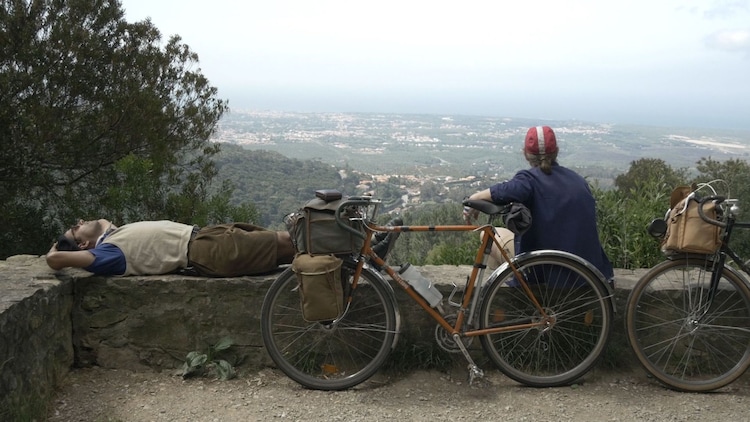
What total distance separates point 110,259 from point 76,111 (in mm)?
6775

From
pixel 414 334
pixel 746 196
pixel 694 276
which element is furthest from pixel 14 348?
pixel 746 196

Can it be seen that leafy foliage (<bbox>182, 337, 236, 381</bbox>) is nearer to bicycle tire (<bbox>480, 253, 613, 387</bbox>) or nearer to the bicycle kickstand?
the bicycle kickstand

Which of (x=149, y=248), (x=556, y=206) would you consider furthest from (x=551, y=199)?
(x=149, y=248)

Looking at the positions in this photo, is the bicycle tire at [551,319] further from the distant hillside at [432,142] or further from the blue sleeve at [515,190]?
the distant hillside at [432,142]

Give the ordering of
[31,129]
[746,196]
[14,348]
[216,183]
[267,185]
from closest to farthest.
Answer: [14,348] < [746,196] < [31,129] < [216,183] < [267,185]

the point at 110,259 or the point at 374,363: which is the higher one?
the point at 110,259

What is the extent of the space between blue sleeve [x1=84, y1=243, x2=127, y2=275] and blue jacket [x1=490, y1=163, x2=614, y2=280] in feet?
6.63

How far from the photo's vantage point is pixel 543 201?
343 centimetres

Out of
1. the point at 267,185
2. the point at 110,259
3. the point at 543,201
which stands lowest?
the point at 267,185

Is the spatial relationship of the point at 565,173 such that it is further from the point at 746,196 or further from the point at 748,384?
the point at 746,196

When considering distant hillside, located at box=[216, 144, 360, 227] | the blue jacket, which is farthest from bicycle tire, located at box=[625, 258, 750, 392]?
distant hillside, located at box=[216, 144, 360, 227]

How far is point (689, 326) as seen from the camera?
3543 mm

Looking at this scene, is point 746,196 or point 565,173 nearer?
point 565,173

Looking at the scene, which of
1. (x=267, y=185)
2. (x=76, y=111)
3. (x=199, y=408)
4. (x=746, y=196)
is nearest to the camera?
(x=199, y=408)
